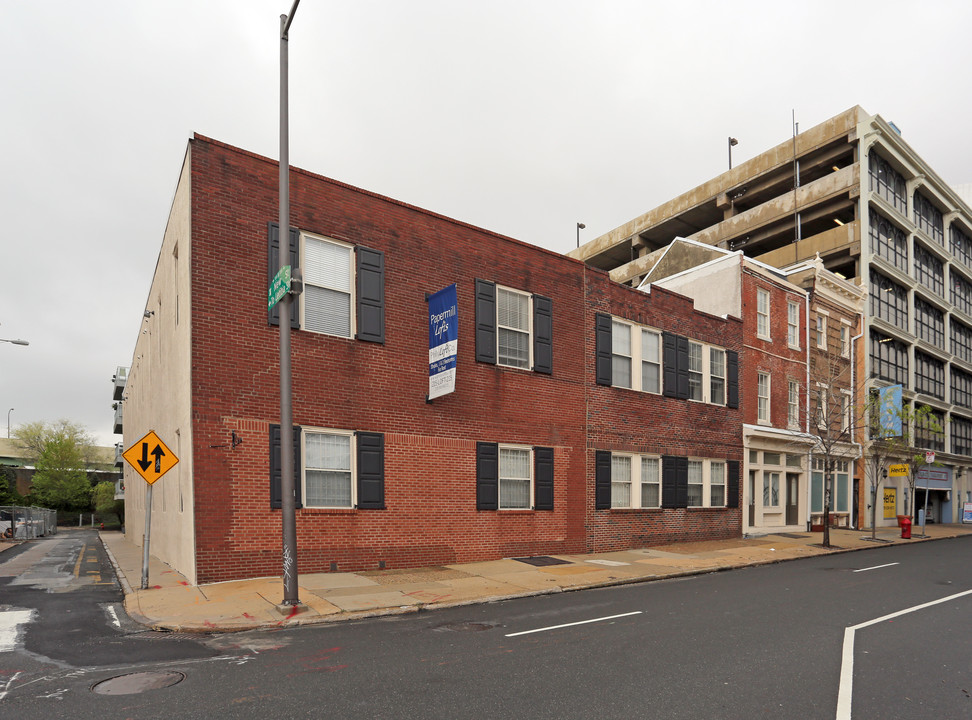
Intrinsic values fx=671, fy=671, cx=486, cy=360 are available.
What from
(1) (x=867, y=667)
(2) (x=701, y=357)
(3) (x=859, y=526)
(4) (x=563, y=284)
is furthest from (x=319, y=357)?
(3) (x=859, y=526)

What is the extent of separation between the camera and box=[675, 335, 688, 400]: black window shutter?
23172 millimetres

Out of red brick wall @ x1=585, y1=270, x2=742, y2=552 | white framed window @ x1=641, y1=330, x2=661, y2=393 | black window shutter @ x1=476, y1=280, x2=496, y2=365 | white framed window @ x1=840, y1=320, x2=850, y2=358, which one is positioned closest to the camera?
black window shutter @ x1=476, y1=280, x2=496, y2=365

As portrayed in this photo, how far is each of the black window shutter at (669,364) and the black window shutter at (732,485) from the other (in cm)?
455

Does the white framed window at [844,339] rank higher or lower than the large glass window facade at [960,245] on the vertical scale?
lower

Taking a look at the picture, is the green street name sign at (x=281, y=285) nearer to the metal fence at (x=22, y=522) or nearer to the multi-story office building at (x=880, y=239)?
the multi-story office building at (x=880, y=239)

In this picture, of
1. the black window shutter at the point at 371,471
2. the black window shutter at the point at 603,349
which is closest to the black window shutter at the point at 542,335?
the black window shutter at the point at 603,349

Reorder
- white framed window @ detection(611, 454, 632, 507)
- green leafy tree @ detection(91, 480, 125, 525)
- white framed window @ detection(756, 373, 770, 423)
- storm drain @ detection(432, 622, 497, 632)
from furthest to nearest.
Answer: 1. green leafy tree @ detection(91, 480, 125, 525)
2. white framed window @ detection(756, 373, 770, 423)
3. white framed window @ detection(611, 454, 632, 507)
4. storm drain @ detection(432, 622, 497, 632)

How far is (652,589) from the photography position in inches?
541

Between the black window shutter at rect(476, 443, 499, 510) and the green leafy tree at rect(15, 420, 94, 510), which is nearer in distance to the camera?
the black window shutter at rect(476, 443, 499, 510)

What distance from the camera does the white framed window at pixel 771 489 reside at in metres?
27.7

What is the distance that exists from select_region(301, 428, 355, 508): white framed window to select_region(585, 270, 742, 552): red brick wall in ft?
25.8

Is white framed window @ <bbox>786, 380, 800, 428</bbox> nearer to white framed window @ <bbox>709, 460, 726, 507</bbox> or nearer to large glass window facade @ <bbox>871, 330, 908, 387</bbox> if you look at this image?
white framed window @ <bbox>709, 460, 726, 507</bbox>

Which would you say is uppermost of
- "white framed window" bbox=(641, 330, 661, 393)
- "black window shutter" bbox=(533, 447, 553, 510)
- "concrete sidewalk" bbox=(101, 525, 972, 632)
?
"white framed window" bbox=(641, 330, 661, 393)

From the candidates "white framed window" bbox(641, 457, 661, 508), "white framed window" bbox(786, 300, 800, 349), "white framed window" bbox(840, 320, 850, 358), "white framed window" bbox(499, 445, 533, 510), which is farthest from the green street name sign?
"white framed window" bbox(840, 320, 850, 358)
